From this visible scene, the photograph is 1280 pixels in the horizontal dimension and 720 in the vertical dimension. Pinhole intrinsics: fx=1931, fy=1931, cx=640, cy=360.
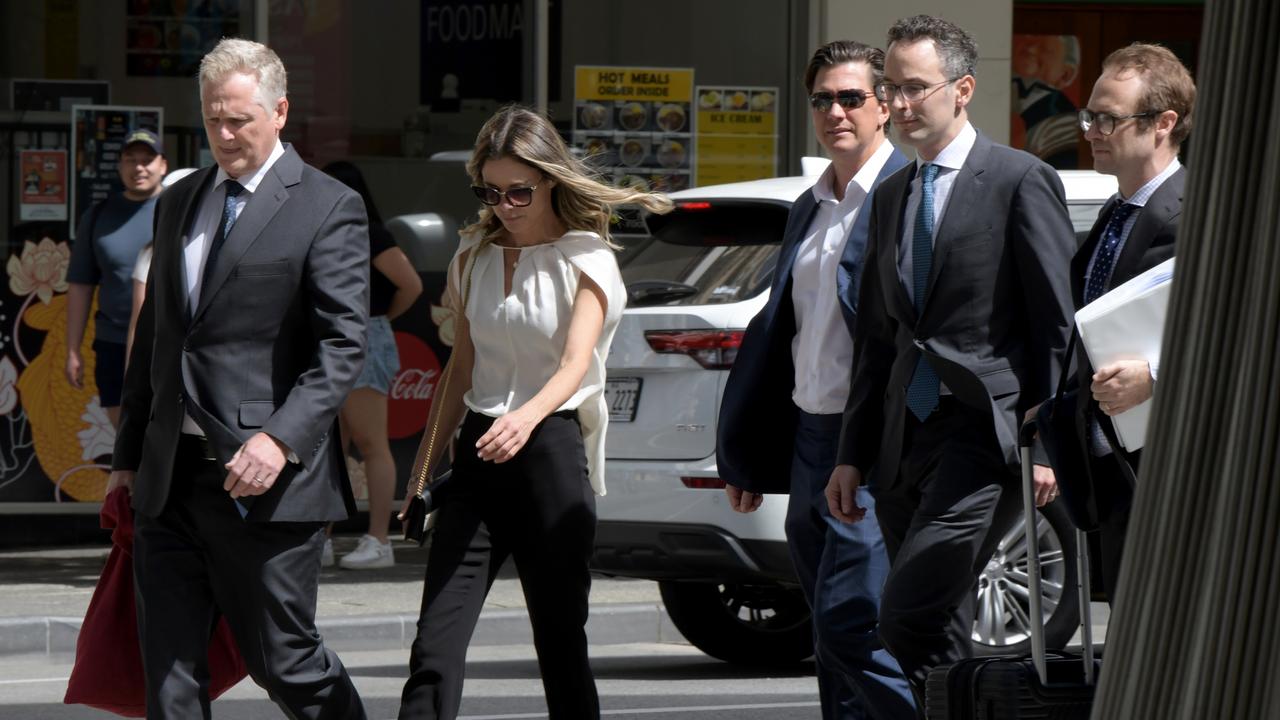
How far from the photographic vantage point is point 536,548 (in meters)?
4.55

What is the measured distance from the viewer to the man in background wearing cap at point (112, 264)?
9414 millimetres

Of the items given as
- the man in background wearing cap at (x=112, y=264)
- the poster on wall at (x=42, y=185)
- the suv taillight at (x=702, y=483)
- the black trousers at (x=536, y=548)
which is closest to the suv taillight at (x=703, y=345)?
the suv taillight at (x=702, y=483)

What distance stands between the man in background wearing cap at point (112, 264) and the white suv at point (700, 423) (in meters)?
3.21

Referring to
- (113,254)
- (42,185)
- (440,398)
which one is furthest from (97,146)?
(440,398)

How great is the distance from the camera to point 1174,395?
4.86ft

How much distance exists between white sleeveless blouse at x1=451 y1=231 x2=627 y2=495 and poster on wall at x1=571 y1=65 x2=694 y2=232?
21.7 ft

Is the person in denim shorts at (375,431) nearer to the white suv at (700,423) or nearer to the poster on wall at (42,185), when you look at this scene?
the poster on wall at (42,185)

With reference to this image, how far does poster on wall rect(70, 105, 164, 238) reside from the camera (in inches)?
425

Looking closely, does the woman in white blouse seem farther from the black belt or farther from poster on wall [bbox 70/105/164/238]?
poster on wall [bbox 70/105/164/238]

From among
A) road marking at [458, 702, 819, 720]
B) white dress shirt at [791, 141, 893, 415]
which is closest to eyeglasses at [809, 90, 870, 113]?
white dress shirt at [791, 141, 893, 415]

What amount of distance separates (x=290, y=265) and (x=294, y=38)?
6.96 metres

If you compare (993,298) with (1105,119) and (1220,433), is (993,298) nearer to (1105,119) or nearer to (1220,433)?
(1105,119)

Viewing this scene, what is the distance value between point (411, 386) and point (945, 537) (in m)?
7.35

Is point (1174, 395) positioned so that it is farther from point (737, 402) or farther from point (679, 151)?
point (679, 151)
